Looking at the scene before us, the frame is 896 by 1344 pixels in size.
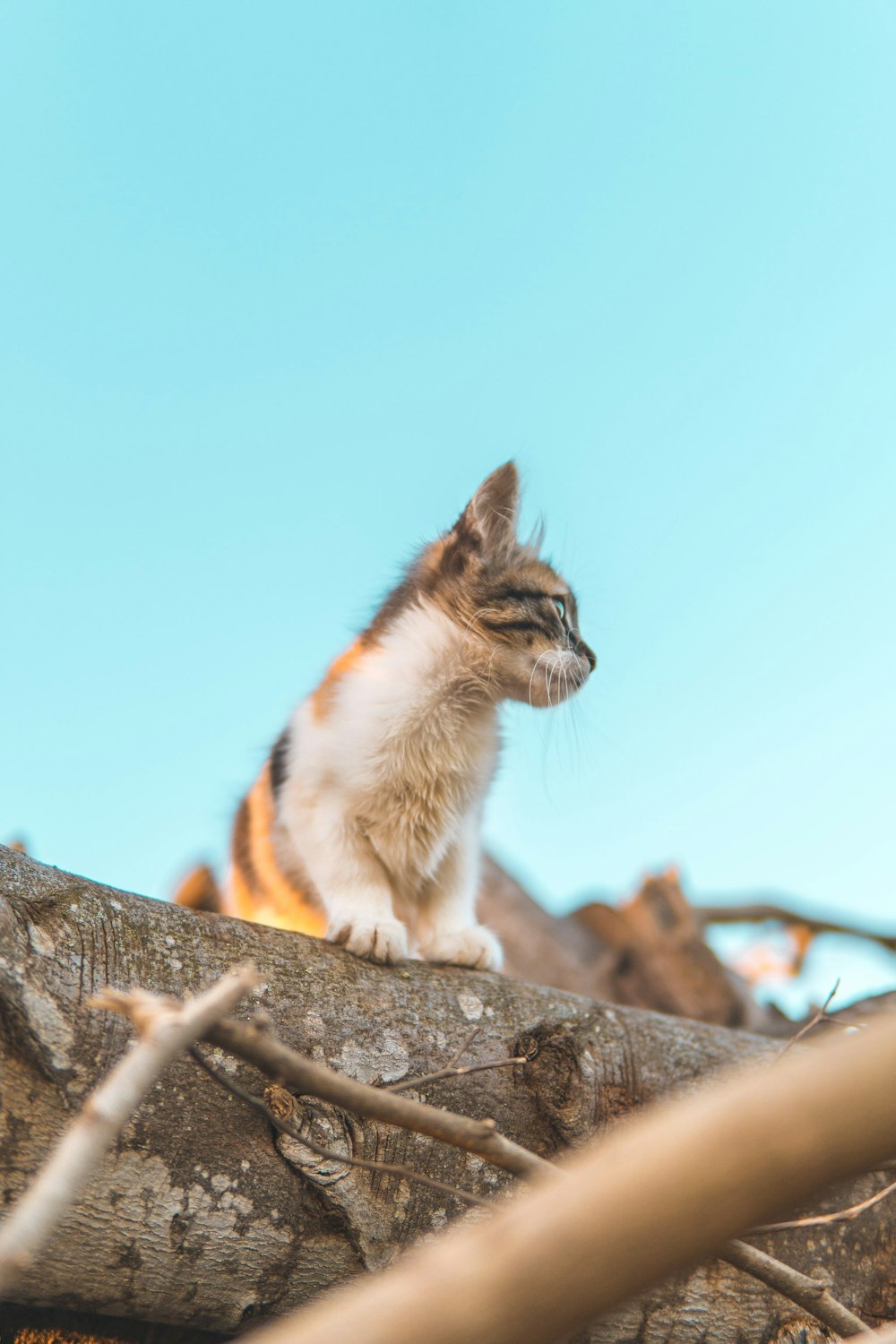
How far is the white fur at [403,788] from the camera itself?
3.61 meters

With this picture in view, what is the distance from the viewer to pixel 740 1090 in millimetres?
1007

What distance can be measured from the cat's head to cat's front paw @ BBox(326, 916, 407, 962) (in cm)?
107

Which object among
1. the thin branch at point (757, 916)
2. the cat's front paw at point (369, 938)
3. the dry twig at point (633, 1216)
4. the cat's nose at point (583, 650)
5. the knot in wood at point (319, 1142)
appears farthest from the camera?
the thin branch at point (757, 916)

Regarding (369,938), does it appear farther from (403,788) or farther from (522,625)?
(522,625)

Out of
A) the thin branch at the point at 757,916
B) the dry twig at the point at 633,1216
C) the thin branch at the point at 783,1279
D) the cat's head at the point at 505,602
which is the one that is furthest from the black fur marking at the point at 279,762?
the thin branch at the point at 757,916

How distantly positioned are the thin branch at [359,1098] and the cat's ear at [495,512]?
111 inches

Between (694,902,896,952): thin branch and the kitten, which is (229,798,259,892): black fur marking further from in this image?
(694,902,896,952): thin branch

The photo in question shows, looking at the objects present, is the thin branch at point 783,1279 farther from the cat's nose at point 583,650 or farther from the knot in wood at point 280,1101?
the cat's nose at point 583,650

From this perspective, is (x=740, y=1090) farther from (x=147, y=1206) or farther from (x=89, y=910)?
(x=89, y=910)

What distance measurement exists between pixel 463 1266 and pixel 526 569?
334 centimetres

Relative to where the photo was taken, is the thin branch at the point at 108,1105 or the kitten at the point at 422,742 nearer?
the thin branch at the point at 108,1105

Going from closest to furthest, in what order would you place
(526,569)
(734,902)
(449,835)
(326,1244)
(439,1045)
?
(326,1244) < (439,1045) < (449,835) < (526,569) < (734,902)

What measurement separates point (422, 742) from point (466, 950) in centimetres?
70

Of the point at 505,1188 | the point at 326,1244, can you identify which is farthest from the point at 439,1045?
the point at 326,1244
